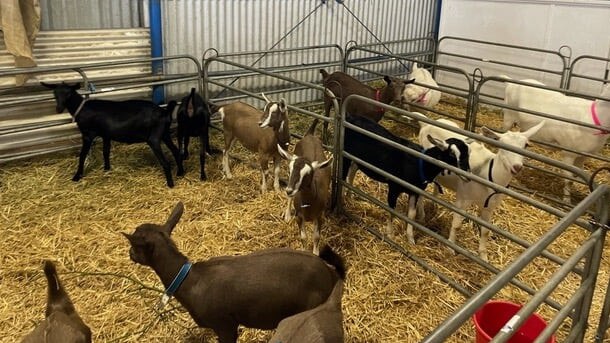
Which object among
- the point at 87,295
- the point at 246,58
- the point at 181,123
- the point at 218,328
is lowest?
the point at 87,295

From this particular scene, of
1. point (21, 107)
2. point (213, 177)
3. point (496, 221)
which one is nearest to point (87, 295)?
point (213, 177)

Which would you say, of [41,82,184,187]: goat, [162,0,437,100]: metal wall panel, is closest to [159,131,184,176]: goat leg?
[41,82,184,187]: goat

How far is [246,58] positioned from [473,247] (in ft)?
14.8

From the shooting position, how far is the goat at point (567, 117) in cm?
581

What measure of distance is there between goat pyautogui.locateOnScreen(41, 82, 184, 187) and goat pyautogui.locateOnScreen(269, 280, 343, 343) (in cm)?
350

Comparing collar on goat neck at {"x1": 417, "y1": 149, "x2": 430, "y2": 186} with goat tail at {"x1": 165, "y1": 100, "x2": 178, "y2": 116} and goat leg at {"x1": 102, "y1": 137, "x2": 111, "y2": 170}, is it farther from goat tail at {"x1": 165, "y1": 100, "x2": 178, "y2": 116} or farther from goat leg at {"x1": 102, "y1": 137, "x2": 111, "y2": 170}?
goat leg at {"x1": 102, "y1": 137, "x2": 111, "y2": 170}

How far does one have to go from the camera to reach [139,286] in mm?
4168

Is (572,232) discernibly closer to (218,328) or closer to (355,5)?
(218,328)

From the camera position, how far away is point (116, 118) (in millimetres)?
5723

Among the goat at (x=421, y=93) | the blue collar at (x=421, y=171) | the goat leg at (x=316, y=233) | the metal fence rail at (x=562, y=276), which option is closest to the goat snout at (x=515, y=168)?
the blue collar at (x=421, y=171)

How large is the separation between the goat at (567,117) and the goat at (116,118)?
4207mm

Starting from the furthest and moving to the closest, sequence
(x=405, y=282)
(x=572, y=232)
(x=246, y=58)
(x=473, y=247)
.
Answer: (x=246, y=58), (x=572, y=232), (x=473, y=247), (x=405, y=282)

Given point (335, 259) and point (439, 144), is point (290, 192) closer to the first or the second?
point (335, 259)

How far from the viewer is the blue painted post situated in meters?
6.76
